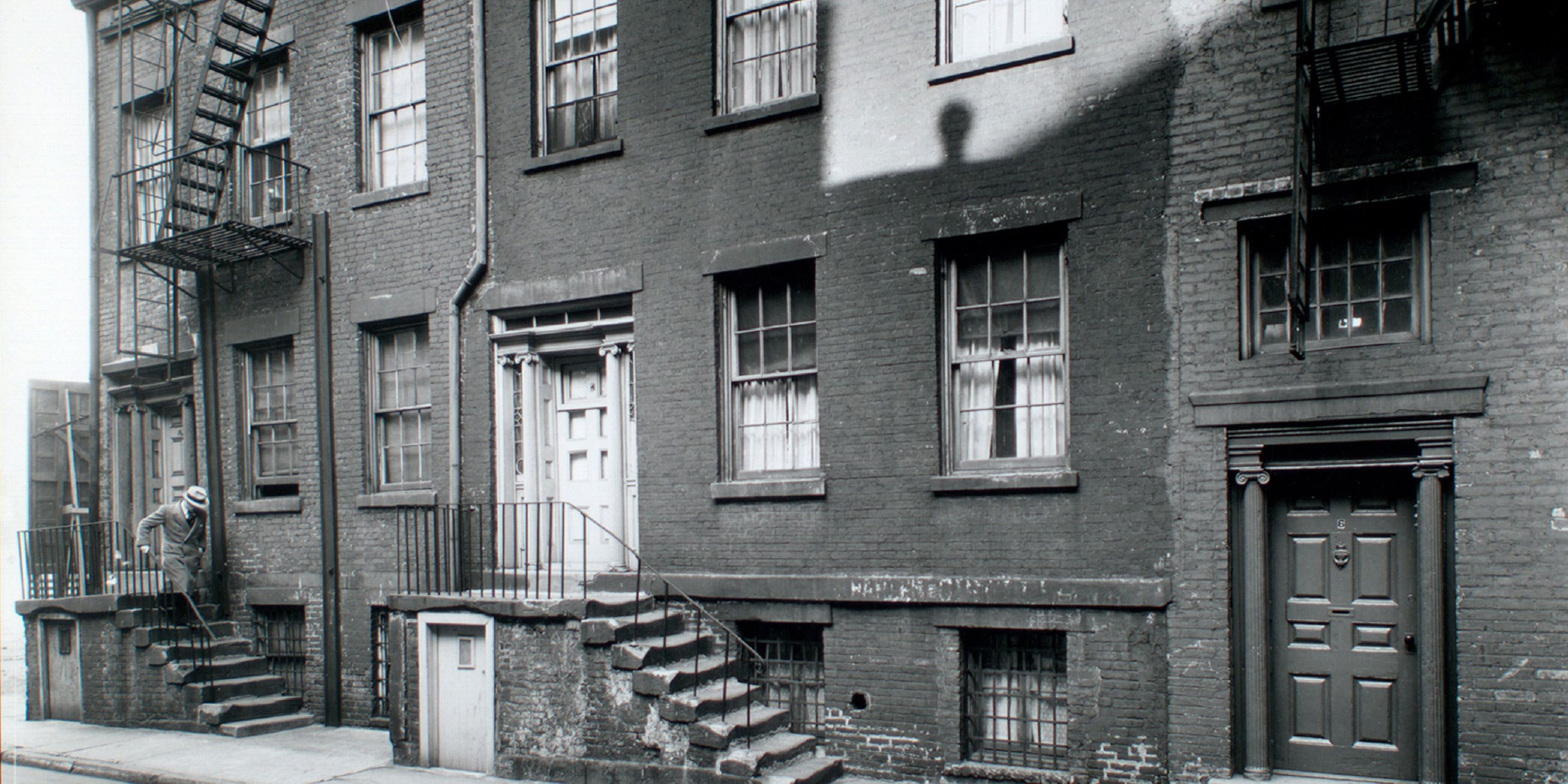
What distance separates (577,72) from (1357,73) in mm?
7211

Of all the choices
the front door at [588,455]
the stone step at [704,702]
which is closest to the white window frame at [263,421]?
the front door at [588,455]

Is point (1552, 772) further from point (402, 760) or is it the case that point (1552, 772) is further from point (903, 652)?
point (402, 760)

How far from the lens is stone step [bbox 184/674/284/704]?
1204cm

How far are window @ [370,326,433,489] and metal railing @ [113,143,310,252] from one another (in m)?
1.90

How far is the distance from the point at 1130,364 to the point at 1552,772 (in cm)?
369

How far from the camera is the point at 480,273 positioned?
38.4 ft

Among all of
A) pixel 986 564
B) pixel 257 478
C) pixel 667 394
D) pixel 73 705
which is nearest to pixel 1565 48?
pixel 986 564

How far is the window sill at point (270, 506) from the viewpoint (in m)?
12.9

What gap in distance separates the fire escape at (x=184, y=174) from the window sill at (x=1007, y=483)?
826 centimetres

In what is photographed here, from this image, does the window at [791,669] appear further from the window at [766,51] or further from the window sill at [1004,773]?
the window at [766,51]

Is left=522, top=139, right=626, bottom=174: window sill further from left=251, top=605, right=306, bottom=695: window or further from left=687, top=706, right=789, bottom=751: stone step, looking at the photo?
left=251, top=605, right=306, bottom=695: window

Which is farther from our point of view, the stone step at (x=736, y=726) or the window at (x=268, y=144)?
the window at (x=268, y=144)

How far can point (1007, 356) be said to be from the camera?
30.2 feet

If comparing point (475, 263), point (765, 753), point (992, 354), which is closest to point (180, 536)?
point (475, 263)
